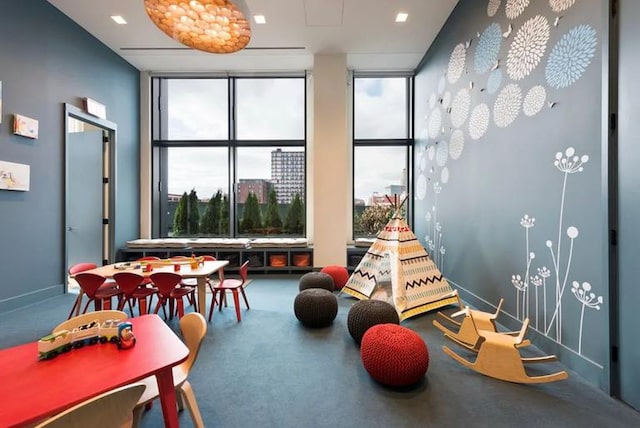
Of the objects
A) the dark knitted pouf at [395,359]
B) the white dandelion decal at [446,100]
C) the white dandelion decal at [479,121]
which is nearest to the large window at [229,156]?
the white dandelion decal at [446,100]

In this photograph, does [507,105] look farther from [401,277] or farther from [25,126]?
[25,126]

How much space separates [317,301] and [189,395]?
5.91 ft

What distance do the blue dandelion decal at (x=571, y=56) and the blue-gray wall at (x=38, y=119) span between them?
607 centimetres

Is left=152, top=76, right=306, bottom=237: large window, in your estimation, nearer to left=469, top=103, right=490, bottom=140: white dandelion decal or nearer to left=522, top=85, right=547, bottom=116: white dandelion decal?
left=469, top=103, right=490, bottom=140: white dandelion decal

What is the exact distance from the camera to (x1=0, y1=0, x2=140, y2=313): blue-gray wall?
3766mm

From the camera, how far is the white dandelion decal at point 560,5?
7.89ft

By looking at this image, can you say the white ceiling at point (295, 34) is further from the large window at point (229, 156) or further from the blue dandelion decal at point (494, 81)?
the blue dandelion decal at point (494, 81)

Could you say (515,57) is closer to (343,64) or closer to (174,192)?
(343,64)

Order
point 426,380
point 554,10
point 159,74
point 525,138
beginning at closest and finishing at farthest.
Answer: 1. point 426,380
2. point 554,10
3. point 525,138
4. point 159,74

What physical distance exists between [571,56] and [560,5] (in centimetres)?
50

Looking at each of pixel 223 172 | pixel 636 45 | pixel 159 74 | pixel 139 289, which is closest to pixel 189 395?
pixel 139 289

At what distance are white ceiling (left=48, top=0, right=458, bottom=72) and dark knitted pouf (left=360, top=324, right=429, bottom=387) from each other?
178 inches

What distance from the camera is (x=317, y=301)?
3.30 m

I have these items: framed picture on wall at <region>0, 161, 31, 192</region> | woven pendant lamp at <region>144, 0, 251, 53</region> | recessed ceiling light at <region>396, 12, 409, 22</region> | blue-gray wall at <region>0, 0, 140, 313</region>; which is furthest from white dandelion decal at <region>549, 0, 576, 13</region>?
framed picture on wall at <region>0, 161, 31, 192</region>
